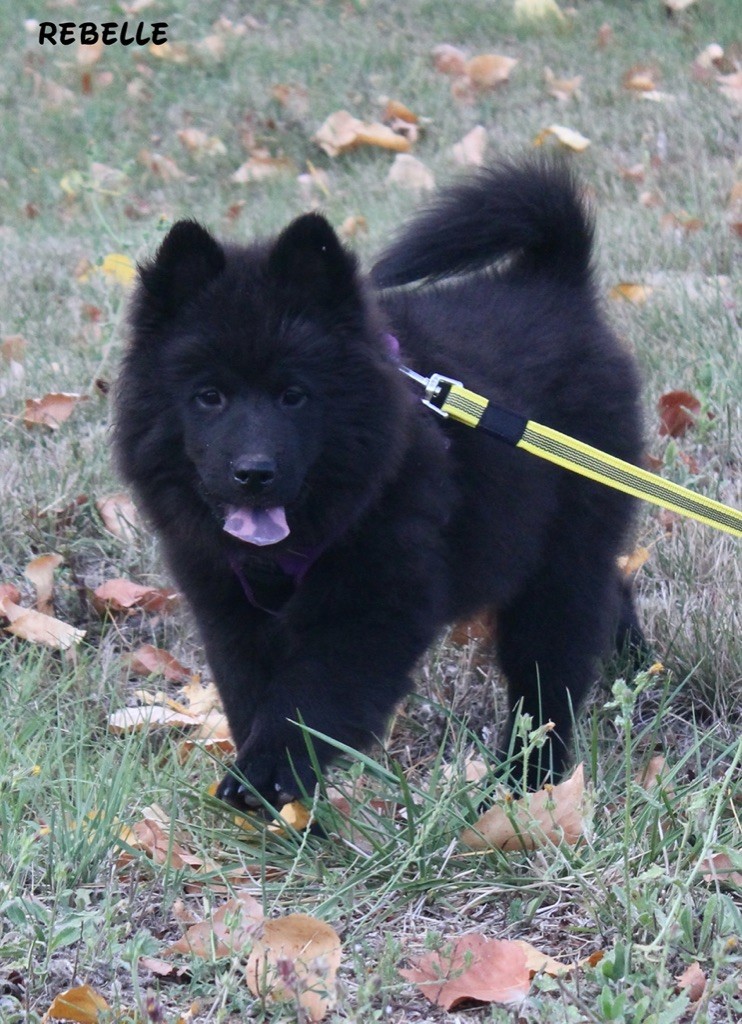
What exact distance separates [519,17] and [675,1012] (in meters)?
8.90

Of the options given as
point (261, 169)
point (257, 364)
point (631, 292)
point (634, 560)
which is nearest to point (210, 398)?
point (257, 364)

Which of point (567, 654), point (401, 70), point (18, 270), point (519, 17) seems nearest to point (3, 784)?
point (567, 654)

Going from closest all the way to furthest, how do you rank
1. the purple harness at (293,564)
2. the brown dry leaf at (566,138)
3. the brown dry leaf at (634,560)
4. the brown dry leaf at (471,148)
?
the purple harness at (293,564), the brown dry leaf at (634,560), the brown dry leaf at (566,138), the brown dry leaf at (471,148)

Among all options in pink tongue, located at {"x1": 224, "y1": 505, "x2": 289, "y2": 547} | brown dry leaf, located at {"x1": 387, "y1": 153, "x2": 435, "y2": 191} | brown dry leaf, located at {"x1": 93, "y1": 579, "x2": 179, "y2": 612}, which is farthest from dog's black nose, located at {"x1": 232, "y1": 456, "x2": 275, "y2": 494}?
brown dry leaf, located at {"x1": 387, "y1": 153, "x2": 435, "y2": 191}

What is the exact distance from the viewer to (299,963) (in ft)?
6.43

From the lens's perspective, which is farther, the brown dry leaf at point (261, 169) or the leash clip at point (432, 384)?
the brown dry leaf at point (261, 169)

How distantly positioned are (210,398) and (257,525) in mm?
261

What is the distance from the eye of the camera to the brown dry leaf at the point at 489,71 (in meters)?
8.69

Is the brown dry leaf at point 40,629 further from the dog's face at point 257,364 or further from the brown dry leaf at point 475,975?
the brown dry leaf at point 475,975

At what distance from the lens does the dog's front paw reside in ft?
7.99

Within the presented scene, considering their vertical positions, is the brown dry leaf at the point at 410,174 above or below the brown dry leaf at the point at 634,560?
below

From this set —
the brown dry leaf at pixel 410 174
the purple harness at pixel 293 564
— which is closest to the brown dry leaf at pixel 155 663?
the purple harness at pixel 293 564

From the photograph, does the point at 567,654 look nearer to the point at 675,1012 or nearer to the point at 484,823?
the point at 484,823

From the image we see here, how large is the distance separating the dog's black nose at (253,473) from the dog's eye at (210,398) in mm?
177
